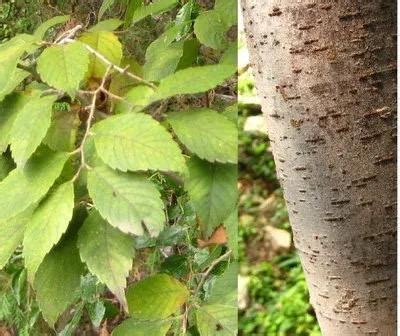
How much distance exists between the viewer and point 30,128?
394 mm

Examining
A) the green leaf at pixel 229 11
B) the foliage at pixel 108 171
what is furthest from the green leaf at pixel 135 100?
the green leaf at pixel 229 11

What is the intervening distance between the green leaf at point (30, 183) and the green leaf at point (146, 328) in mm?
128

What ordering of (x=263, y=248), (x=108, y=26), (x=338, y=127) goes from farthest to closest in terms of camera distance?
(x=263, y=248) → (x=108, y=26) → (x=338, y=127)

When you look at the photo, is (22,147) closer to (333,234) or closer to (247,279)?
(333,234)

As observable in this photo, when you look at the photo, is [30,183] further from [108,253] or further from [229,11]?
[229,11]

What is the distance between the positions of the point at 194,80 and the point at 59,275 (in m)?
0.16

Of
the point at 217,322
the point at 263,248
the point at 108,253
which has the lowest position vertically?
the point at 263,248

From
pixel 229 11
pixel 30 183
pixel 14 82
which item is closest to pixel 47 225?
pixel 30 183

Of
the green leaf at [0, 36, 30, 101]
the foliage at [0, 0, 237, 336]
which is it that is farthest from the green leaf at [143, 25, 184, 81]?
the green leaf at [0, 36, 30, 101]

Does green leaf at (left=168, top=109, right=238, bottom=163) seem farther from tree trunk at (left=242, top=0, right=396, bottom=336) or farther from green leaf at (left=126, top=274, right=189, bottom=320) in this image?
green leaf at (left=126, top=274, right=189, bottom=320)

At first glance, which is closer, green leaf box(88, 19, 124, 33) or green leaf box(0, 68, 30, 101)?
green leaf box(0, 68, 30, 101)

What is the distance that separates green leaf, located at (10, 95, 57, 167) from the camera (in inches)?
15.0

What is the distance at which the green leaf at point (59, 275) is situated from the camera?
0.41 meters

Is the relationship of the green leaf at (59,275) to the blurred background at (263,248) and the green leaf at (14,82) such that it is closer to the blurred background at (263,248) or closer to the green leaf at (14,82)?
the green leaf at (14,82)
